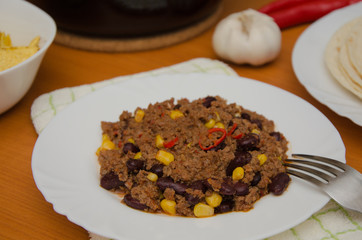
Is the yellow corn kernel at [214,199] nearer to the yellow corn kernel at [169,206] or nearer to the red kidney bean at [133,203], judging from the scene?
A: the yellow corn kernel at [169,206]

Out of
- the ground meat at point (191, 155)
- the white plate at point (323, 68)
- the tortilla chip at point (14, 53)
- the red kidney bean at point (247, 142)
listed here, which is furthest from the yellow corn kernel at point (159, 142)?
the tortilla chip at point (14, 53)

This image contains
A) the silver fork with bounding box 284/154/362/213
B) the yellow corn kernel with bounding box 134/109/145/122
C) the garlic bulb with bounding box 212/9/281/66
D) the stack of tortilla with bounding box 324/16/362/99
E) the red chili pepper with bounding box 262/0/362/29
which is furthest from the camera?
the red chili pepper with bounding box 262/0/362/29

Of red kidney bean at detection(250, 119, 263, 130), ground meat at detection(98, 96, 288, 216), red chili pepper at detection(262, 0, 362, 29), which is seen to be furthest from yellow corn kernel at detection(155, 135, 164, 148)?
red chili pepper at detection(262, 0, 362, 29)

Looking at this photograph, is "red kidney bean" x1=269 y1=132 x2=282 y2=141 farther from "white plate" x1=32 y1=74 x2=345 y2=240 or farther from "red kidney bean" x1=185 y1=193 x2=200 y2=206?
"red kidney bean" x1=185 y1=193 x2=200 y2=206

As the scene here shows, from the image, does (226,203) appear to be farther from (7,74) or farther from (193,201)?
(7,74)

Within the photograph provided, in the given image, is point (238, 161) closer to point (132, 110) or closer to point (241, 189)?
point (241, 189)

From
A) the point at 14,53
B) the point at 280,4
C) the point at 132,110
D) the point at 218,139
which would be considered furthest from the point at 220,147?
the point at 280,4

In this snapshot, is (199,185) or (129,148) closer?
(199,185)
